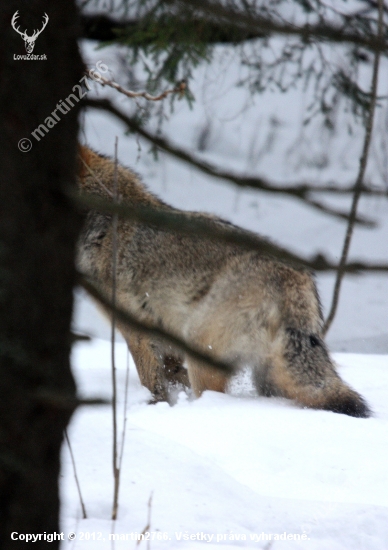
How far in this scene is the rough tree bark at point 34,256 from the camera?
5.98ft

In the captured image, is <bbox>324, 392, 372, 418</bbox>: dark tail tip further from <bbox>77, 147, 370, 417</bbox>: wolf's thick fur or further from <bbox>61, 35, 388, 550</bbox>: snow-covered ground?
<bbox>61, 35, 388, 550</bbox>: snow-covered ground

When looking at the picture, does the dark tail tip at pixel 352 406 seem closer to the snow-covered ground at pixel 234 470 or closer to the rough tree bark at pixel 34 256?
the snow-covered ground at pixel 234 470

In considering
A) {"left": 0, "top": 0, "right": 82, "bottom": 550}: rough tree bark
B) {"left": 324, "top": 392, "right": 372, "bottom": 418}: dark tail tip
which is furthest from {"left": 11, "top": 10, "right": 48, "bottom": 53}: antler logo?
{"left": 324, "top": 392, "right": 372, "bottom": 418}: dark tail tip

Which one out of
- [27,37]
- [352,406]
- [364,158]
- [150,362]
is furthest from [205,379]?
[27,37]

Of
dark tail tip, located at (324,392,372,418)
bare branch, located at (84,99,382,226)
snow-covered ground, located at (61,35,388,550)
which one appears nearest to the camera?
bare branch, located at (84,99,382,226)

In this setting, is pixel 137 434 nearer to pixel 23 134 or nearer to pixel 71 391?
pixel 71 391

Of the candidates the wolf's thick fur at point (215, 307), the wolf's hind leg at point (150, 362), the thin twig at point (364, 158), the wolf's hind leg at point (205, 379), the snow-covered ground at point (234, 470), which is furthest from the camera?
the wolf's hind leg at point (150, 362)

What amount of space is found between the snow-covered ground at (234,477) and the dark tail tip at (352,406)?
104mm

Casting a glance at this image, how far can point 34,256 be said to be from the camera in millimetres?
1856

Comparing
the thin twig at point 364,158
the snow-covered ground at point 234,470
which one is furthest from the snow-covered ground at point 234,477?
the thin twig at point 364,158

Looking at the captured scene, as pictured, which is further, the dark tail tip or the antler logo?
the dark tail tip

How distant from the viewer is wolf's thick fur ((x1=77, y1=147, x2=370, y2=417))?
4887 mm

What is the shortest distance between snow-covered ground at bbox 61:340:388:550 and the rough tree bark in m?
0.99

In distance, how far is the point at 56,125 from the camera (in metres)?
1.92
